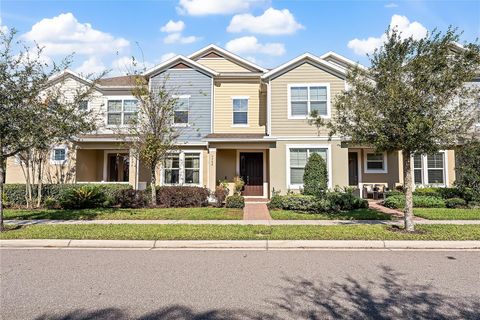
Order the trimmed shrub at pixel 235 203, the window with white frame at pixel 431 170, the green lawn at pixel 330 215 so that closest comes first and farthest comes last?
the green lawn at pixel 330 215
the trimmed shrub at pixel 235 203
the window with white frame at pixel 431 170

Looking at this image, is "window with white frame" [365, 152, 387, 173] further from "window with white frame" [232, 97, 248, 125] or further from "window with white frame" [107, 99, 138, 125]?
"window with white frame" [107, 99, 138, 125]

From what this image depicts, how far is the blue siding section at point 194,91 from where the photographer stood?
18.9 meters

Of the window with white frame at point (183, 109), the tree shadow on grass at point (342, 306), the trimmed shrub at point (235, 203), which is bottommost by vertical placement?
the tree shadow on grass at point (342, 306)

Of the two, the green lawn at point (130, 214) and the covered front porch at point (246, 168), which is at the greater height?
the covered front porch at point (246, 168)

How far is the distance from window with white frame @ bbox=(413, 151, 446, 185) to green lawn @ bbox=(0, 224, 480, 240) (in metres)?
8.63

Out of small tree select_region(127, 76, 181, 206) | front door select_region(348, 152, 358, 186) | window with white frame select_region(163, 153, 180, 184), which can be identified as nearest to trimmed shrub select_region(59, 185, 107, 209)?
small tree select_region(127, 76, 181, 206)

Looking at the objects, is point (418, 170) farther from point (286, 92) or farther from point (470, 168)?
point (286, 92)

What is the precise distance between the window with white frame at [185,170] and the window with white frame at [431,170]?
11.4m

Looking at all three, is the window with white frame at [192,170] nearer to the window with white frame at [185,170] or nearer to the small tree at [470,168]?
the window with white frame at [185,170]

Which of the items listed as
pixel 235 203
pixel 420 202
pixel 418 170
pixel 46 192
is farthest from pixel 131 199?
pixel 418 170

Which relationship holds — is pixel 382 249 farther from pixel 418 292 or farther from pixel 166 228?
pixel 166 228

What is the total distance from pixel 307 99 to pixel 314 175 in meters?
→ 3.84

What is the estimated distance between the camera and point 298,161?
17.0 meters

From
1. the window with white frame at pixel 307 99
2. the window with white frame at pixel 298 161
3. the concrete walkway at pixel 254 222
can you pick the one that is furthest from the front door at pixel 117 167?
the window with white frame at pixel 307 99
